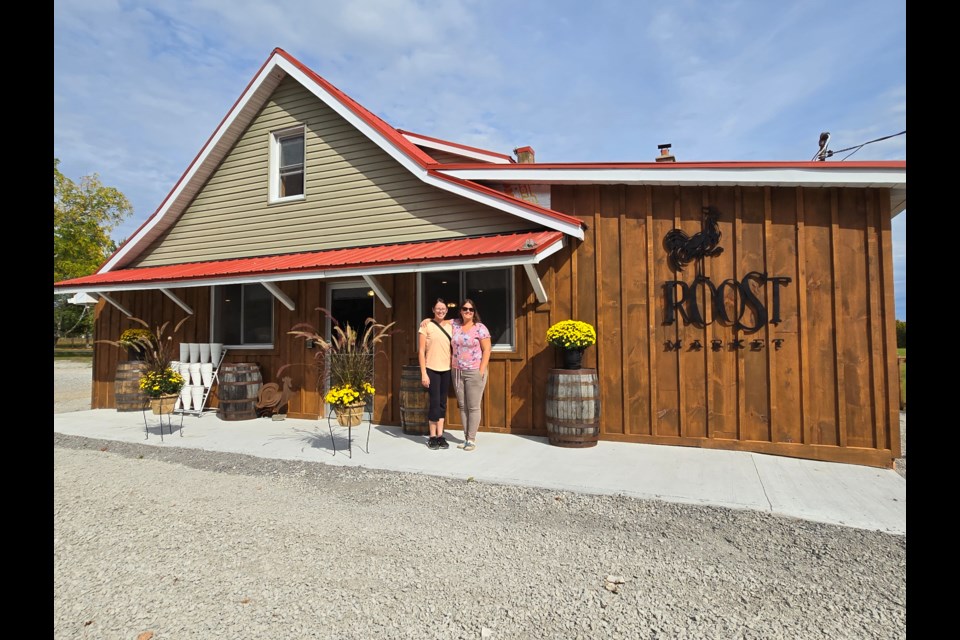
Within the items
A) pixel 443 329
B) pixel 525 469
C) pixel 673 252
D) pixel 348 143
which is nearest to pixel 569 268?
pixel 673 252

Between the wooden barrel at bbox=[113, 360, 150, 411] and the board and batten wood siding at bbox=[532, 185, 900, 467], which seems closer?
the board and batten wood siding at bbox=[532, 185, 900, 467]

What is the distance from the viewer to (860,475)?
5.02 metres

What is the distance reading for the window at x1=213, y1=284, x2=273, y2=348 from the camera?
890cm

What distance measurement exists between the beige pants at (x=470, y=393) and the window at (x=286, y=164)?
499cm

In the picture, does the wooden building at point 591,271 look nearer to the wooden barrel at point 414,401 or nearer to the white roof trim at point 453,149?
the white roof trim at point 453,149

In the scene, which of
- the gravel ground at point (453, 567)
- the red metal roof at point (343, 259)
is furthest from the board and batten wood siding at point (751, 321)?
the gravel ground at point (453, 567)

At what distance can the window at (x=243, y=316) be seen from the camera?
8898 millimetres

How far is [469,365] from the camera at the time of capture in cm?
607

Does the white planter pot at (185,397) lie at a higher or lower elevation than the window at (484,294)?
lower

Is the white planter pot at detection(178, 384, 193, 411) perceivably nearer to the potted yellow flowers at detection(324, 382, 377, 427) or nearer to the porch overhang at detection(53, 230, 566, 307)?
the porch overhang at detection(53, 230, 566, 307)

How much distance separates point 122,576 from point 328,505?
4.96 ft

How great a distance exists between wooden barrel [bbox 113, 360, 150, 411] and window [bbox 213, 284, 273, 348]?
1.67 meters

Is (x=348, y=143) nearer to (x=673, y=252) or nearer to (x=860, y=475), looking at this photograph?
(x=673, y=252)

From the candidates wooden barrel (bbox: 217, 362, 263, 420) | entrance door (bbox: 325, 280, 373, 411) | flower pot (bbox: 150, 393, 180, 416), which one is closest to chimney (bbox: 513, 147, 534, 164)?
entrance door (bbox: 325, 280, 373, 411)
